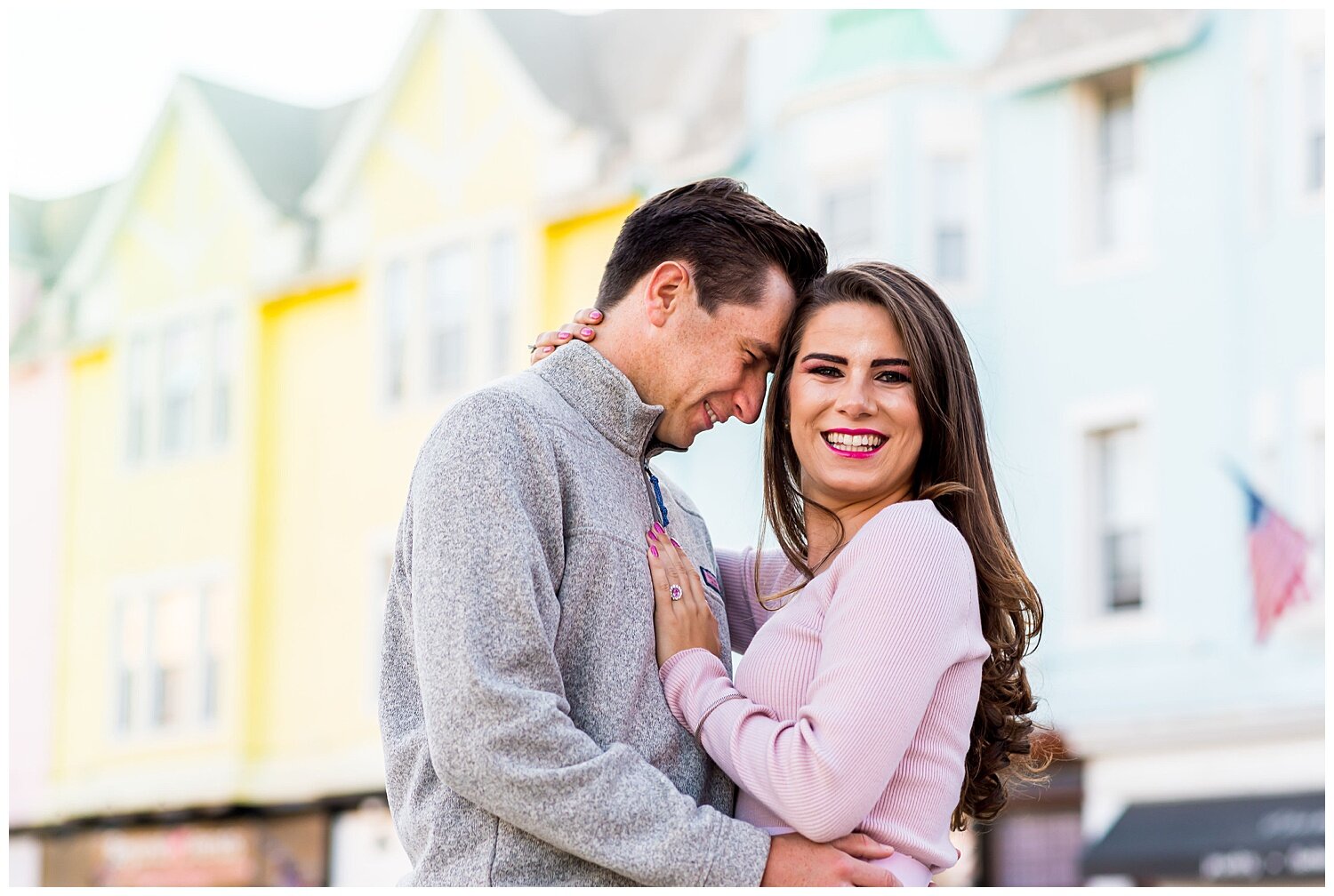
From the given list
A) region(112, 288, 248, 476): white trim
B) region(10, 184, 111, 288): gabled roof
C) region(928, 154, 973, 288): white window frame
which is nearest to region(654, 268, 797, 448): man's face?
region(928, 154, 973, 288): white window frame

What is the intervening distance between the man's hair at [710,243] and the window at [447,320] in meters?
15.0

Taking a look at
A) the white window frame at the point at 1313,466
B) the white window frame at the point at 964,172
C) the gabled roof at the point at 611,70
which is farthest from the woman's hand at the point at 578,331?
the gabled roof at the point at 611,70

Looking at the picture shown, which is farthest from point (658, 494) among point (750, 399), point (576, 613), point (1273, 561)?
point (1273, 561)

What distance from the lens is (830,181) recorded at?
52.0ft

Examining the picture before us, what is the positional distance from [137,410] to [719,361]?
1859 centimetres

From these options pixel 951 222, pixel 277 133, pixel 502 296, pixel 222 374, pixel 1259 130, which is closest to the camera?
pixel 1259 130

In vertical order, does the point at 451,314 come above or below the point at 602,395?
above

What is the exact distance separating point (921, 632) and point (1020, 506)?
1130 cm

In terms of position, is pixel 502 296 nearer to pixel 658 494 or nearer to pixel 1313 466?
pixel 1313 466

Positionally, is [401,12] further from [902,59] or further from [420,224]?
[902,59]

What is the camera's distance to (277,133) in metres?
21.4

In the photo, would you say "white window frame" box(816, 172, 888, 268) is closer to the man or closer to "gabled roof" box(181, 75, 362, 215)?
"gabled roof" box(181, 75, 362, 215)

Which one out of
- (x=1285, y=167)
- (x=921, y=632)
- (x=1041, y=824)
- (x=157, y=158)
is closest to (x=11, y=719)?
(x=157, y=158)

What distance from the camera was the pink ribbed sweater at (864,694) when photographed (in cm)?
273
